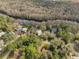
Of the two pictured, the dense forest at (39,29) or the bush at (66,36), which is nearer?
the dense forest at (39,29)

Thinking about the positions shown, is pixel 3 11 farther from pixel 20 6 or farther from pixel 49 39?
pixel 49 39

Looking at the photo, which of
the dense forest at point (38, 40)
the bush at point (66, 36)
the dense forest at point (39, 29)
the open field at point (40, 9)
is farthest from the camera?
the open field at point (40, 9)

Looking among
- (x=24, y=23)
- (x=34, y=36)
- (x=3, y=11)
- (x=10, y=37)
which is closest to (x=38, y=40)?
(x=34, y=36)

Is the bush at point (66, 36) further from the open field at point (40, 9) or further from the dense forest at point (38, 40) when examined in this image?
the open field at point (40, 9)

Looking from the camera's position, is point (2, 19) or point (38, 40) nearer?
point (38, 40)

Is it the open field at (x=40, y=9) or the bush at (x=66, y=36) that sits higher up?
the bush at (x=66, y=36)

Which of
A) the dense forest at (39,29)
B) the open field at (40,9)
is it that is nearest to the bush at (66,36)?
the dense forest at (39,29)

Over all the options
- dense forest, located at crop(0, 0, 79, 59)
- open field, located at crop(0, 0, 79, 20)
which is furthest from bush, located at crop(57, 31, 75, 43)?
open field, located at crop(0, 0, 79, 20)

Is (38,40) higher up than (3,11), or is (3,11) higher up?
(38,40)
